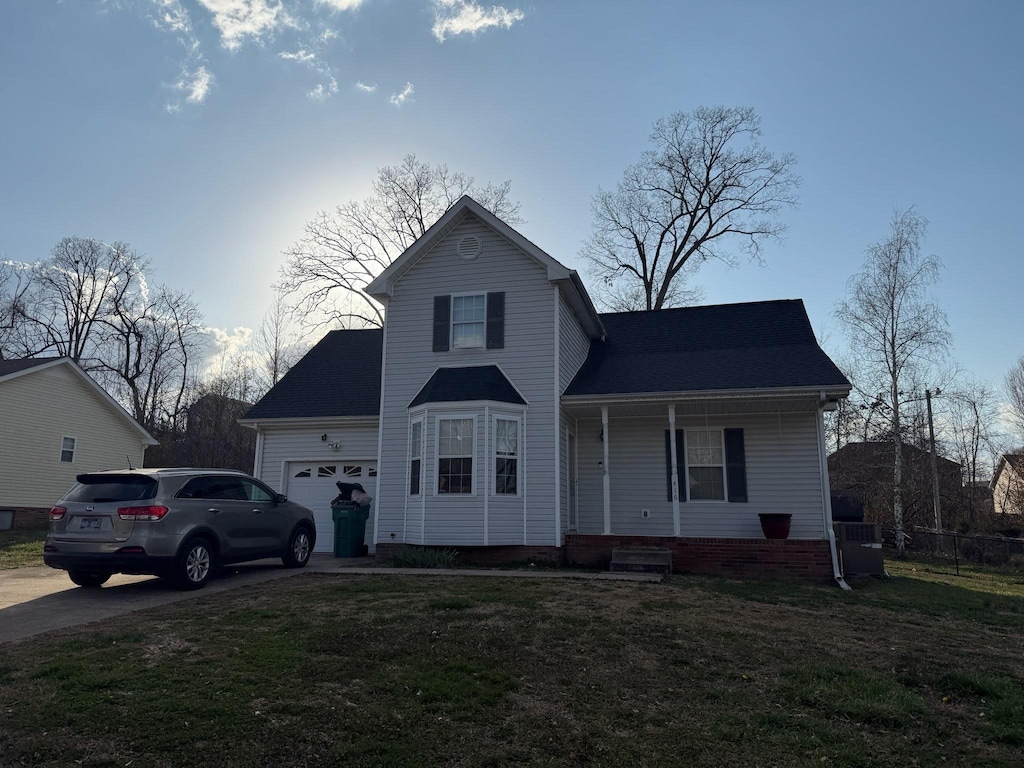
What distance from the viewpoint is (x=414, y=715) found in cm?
446

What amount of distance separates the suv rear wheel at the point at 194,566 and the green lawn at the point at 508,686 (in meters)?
0.74

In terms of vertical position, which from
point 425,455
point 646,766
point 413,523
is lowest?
point 646,766

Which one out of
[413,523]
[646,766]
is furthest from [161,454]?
[646,766]

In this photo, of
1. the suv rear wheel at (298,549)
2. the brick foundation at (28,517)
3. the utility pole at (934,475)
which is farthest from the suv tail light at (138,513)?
the utility pole at (934,475)

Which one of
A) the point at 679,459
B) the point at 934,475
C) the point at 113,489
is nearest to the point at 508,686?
the point at 113,489

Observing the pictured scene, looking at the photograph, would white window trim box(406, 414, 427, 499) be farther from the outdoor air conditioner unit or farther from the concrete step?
the outdoor air conditioner unit

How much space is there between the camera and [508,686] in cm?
507

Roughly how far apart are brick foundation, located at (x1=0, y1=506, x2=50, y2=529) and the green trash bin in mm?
13953

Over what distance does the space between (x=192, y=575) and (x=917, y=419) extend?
23573mm

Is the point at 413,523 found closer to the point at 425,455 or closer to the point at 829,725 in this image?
the point at 425,455

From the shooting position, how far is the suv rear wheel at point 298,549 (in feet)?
36.4

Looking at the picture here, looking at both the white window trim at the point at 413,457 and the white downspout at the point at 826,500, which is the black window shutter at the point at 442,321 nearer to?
the white window trim at the point at 413,457

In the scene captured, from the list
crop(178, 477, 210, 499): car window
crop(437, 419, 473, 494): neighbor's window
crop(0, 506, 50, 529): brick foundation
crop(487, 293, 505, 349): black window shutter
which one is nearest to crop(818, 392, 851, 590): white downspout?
crop(487, 293, 505, 349): black window shutter

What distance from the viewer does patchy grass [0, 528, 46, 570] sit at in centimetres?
1264
